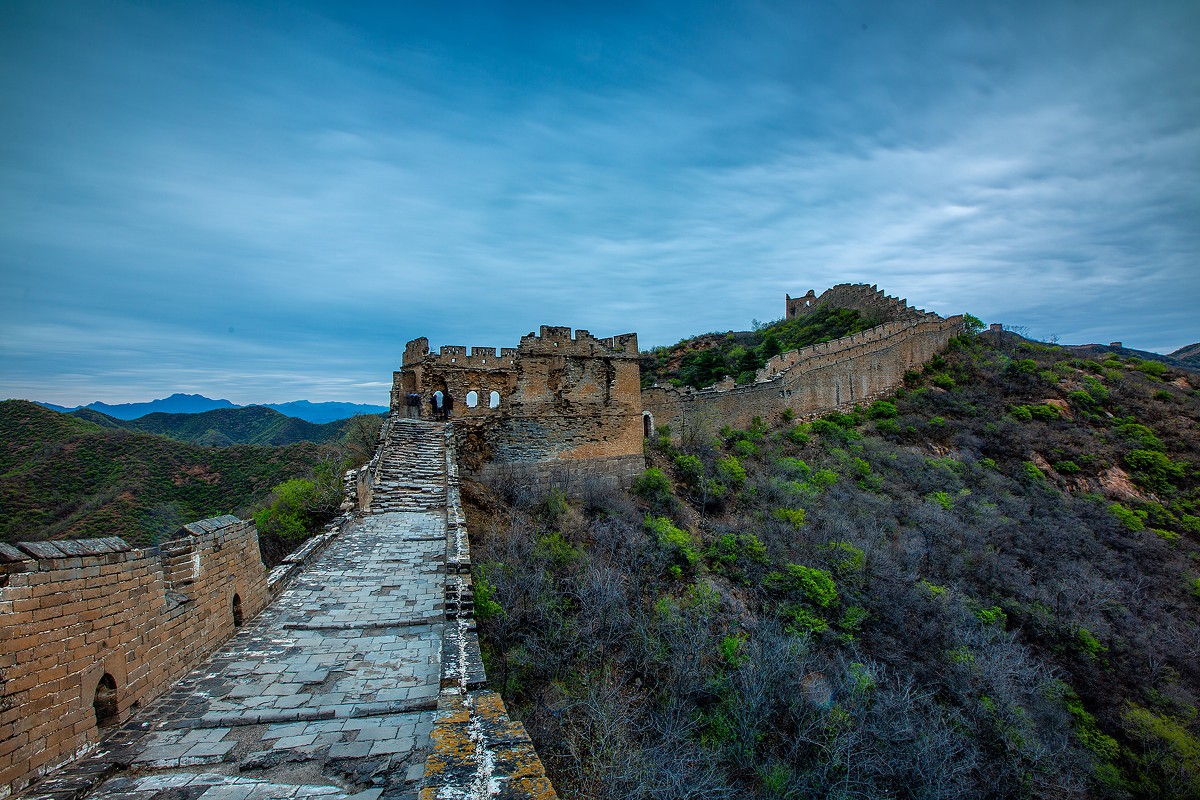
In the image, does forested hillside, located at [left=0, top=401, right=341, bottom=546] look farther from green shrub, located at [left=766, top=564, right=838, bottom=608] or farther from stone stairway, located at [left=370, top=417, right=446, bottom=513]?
green shrub, located at [left=766, top=564, right=838, bottom=608]

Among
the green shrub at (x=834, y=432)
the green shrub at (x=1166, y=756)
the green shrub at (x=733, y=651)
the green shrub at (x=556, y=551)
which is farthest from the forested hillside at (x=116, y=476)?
the green shrub at (x=1166, y=756)

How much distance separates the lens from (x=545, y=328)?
14.6 metres

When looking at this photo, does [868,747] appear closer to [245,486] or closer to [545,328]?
[545,328]

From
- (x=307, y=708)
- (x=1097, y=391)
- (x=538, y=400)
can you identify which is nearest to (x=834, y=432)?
(x=1097, y=391)

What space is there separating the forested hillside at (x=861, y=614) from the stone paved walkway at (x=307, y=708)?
187 cm

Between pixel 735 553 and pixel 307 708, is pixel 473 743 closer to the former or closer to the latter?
pixel 307 708

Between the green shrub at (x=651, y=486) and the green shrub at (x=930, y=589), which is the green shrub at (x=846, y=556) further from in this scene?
the green shrub at (x=651, y=486)

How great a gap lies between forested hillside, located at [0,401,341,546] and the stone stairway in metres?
2.87

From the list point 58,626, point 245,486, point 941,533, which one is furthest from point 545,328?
point 245,486

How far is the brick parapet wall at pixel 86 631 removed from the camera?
3188 millimetres

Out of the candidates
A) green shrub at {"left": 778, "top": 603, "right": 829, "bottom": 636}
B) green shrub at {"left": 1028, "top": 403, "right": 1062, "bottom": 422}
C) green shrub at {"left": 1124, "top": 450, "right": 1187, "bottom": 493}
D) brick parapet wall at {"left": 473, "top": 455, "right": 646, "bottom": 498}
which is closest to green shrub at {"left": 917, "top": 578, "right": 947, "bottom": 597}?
green shrub at {"left": 778, "top": 603, "right": 829, "bottom": 636}

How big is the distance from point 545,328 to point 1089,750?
48.6ft

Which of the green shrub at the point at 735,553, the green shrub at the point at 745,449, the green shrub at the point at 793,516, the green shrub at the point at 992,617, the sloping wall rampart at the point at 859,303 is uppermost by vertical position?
the sloping wall rampart at the point at 859,303

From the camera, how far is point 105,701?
12.8 feet
